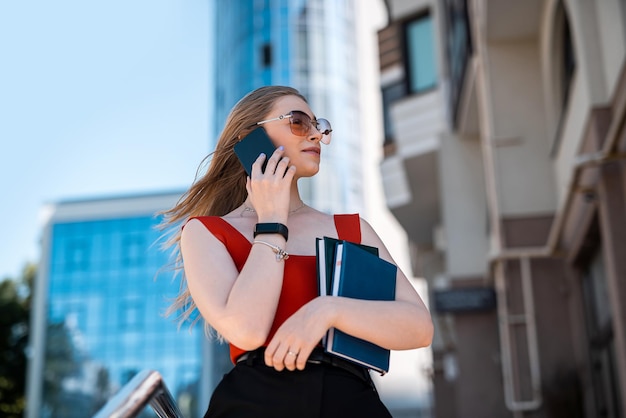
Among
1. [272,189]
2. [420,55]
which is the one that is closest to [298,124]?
[272,189]

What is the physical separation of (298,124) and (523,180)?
36.0 ft

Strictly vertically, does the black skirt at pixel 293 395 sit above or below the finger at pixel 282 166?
below

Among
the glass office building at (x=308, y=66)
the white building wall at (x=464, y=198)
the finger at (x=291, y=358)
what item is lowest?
the finger at (x=291, y=358)

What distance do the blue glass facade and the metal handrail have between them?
162ft

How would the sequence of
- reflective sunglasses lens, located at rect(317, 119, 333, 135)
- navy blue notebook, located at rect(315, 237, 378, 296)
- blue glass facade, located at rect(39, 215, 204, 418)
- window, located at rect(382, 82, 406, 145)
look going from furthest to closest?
blue glass facade, located at rect(39, 215, 204, 418)
window, located at rect(382, 82, 406, 145)
reflective sunglasses lens, located at rect(317, 119, 333, 135)
navy blue notebook, located at rect(315, 237, 378, 296)

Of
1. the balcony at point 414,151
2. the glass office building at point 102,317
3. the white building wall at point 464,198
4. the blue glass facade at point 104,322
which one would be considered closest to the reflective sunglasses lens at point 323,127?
the white building wall at point 464,198

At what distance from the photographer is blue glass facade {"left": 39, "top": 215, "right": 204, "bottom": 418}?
173 ft

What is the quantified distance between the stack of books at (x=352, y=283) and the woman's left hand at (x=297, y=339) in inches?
2.2

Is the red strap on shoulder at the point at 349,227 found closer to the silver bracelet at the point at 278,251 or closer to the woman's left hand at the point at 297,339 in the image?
the silver bracelet at the point at 278,251

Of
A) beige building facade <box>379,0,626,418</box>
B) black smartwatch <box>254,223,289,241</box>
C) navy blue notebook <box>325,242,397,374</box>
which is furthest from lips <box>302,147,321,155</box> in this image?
beige building facade <box>379,0,626,418</box>

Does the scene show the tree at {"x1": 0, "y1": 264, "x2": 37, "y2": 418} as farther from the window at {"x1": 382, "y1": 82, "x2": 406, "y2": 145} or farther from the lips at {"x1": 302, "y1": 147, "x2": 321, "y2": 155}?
the lips at {"x1": 302, "y1": 147, "x2": 321, "y2": 155}

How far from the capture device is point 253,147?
9.04 feet

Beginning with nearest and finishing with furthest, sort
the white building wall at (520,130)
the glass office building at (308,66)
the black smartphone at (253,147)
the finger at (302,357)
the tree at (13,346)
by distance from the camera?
the finger at (302,357), the black smartphone at (253,147), the white building wall at (520,130), the tree at (13,346), the glass office building at (308,66)

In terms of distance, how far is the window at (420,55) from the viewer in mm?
18984
